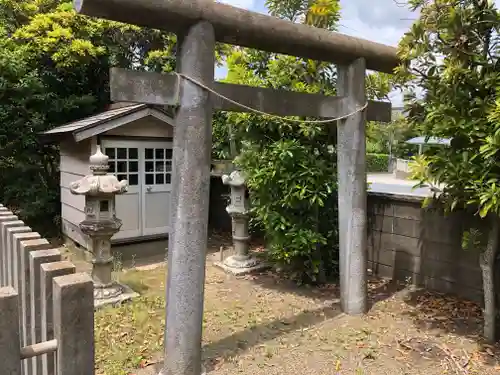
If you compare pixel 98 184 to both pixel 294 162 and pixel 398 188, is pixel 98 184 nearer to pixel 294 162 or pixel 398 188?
pixel 294 162

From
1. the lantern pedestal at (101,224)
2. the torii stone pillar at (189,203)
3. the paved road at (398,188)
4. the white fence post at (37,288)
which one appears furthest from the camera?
the paved road at (398,188)

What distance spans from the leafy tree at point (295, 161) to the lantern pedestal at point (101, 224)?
6.16 ft

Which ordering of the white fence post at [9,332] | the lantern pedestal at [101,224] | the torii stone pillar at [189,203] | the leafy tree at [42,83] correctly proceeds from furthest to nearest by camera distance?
the leafy tree at [42,83] < the lantern pedestal at [101,224] < the torii stone pillar at [189,203] < the white fence post at [9,332]

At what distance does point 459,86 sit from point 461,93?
9cm

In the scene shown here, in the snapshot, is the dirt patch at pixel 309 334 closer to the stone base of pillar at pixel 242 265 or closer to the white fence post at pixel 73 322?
the stone base of pillar at pixel 242 265

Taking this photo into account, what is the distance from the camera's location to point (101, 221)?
5.07m

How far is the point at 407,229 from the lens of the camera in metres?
5.36

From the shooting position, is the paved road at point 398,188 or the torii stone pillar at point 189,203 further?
the paved road at point 398,188

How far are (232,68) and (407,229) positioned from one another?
3374 millimetres

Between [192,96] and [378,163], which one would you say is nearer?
[192,96]

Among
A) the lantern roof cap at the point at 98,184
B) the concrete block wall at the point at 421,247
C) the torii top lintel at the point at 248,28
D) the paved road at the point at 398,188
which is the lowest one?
the concrete block wall at the point at 421,247

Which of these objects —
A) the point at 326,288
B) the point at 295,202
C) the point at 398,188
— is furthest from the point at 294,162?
the point at 398,188

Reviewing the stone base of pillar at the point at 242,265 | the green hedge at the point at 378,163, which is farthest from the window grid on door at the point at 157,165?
the green hedge at the point at 378,163

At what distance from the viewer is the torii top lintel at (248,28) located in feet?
9.29
